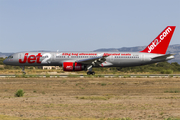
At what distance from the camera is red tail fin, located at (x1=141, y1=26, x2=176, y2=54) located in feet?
131

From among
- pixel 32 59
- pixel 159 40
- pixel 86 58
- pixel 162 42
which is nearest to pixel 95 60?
pixel 86 58

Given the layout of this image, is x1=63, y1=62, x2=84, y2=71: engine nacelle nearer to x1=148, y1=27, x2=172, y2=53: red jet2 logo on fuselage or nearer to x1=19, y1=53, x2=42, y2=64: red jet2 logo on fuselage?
x1=19, y1=53, x2=42, y2=64: red jet2 logo on fuselage

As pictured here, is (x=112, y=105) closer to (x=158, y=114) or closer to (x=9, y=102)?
(x=158, y=114)

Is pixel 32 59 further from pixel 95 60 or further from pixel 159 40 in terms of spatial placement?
pixel 159 40

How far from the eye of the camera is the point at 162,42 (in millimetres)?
40031

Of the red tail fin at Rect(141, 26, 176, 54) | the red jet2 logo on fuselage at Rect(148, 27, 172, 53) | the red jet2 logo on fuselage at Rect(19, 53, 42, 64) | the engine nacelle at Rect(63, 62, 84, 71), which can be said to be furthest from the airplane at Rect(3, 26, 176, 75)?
the red jet2 logo on fuselage at Rect(148, 27, 172, 53)

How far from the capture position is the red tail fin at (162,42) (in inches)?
1576

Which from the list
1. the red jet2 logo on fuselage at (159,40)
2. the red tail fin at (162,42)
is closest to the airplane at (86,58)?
the red tail fin at (162,42)

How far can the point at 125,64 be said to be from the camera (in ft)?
128

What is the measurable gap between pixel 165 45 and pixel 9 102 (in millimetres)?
29269

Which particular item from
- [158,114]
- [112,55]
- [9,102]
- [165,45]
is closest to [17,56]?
[112,55]

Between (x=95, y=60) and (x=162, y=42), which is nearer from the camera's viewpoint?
(x=95, y=60)

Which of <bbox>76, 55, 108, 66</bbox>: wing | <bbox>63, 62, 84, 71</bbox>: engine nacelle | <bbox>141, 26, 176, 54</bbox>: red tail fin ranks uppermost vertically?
<bbox>141, 26, 176, 54</bbox>: red tail fin

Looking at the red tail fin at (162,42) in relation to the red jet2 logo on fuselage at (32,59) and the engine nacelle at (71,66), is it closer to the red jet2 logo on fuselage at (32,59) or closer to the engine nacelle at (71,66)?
the engine nacelle at (71,66)
